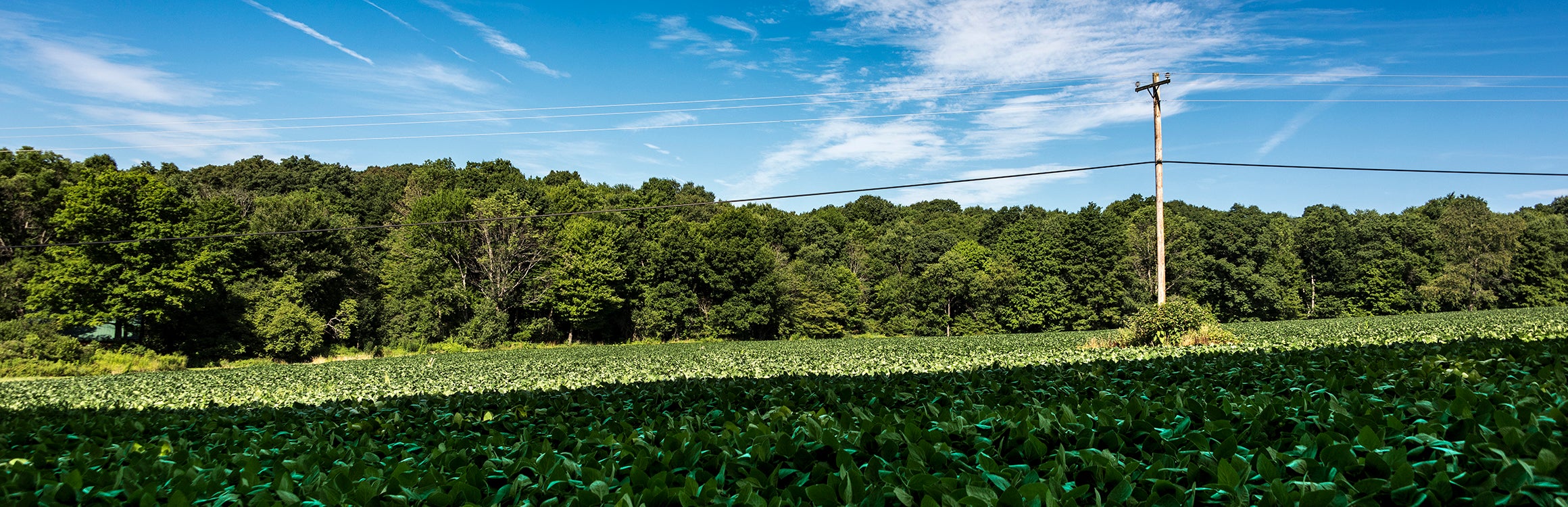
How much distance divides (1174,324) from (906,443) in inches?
741

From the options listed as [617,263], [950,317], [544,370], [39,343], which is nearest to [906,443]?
[544,370]

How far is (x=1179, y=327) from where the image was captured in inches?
733

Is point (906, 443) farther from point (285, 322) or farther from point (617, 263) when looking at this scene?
point (617, 263)

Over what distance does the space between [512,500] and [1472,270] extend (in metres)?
89.7

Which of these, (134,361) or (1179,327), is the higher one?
(1179,327)

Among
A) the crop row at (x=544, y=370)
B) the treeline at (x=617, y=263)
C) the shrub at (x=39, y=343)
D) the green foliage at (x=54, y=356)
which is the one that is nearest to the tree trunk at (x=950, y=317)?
the treeline at (x=617, y=263)

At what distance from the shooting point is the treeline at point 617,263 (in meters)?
40.9

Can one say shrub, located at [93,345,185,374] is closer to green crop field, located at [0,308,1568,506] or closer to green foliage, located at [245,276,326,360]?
green foliage, located at [245,276,326,360]

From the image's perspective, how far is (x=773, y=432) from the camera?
9.78 ft

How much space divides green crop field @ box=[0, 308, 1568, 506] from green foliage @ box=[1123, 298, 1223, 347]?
14.0 metres

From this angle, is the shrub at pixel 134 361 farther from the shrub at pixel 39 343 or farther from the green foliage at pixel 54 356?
the shrub at pixel 39 343

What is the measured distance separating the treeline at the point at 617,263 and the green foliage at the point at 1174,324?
40.4 metres

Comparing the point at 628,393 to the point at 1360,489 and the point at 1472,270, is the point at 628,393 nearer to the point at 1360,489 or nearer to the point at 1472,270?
the point at 1360,489

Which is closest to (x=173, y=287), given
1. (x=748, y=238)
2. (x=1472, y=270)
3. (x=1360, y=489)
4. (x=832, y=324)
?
(x=748, y=238)
